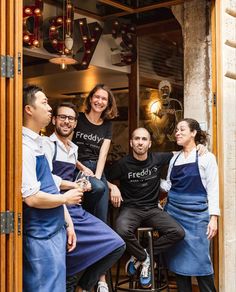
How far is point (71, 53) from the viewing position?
5.29m

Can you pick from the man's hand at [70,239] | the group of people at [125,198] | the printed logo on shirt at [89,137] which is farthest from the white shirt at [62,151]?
the man's hand at [70,239]

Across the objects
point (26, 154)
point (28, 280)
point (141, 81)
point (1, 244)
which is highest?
point (141, 81)

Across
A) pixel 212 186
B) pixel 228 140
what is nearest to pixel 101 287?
pixel 212 186

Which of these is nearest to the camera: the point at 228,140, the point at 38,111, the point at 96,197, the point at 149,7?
the point at 38,111

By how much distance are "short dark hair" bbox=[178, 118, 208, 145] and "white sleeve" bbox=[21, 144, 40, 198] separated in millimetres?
1856

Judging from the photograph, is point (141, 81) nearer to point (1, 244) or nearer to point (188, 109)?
point (188, 109)

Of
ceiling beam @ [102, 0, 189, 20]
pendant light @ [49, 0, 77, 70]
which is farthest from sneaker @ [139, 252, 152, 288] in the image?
ceiling beam @ [102, 0, 189, 20]

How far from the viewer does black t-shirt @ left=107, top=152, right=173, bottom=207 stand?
13.2 ft

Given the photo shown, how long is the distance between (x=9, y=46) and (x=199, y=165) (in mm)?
2040

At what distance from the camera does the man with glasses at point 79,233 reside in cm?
314

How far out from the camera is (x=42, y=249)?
2547mm

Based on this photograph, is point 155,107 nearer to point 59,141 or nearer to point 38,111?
point 59,141

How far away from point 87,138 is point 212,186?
1.08 metres

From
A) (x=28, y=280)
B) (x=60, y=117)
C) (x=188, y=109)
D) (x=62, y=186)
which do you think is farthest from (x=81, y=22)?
(x=28, y=280)
